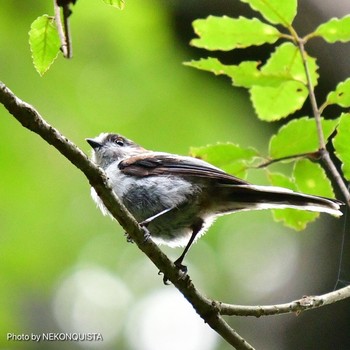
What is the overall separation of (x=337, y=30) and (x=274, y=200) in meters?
0.97

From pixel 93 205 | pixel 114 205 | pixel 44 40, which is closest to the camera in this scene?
pixel 44 40

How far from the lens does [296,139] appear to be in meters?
2.79

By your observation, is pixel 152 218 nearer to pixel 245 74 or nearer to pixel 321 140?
pixel 245 74

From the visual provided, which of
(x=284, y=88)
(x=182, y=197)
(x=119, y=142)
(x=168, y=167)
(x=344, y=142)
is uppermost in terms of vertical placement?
(x=119, y=142)

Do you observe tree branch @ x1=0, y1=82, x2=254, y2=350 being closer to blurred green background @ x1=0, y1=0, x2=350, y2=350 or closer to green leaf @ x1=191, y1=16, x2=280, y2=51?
green leaf @ x1=191, y1=16, x2=280, y2=51

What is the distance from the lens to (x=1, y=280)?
5.20 metres

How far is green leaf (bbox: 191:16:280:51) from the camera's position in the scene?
2.70 meters

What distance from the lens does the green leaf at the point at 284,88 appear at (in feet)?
9.30

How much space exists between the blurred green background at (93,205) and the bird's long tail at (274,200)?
1680 mm

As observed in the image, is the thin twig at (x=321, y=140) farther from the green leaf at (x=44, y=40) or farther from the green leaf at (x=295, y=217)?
the green leaf at (x=44, y=40)

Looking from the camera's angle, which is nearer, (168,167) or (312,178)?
(312,178)

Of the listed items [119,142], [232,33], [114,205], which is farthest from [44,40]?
[119,142]

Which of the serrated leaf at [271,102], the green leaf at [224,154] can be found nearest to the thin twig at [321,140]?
the serrated leaf at [271,102]

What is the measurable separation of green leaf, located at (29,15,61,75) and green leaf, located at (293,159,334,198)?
1289mm
